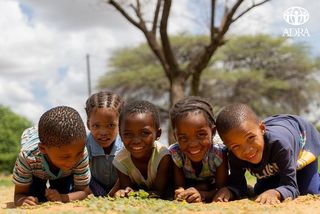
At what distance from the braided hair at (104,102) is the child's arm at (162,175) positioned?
2.28ft

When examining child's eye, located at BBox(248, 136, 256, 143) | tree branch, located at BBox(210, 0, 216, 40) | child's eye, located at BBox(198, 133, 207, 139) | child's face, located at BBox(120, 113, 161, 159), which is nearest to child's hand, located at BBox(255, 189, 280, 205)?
child's eye, located at BBox(248, 136, 256, 143)

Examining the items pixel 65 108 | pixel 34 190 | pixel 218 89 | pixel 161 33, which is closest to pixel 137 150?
pixel 65 108

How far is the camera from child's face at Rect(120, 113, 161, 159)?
421 cm

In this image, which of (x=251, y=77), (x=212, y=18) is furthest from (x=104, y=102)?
(x=251, y=77)

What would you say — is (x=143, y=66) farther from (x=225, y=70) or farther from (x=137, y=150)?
(x=137, y=150)

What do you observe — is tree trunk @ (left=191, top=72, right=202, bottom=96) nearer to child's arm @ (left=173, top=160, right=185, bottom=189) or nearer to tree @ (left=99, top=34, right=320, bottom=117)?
child's arm @ (left=173, top=160, right=185, bottom=189)

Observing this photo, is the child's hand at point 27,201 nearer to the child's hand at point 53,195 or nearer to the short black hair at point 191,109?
the child's hand at point 53,195

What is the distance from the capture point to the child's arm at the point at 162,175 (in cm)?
440

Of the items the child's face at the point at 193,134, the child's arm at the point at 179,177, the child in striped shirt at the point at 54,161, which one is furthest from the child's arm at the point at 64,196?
the child's face at the point at 193,134

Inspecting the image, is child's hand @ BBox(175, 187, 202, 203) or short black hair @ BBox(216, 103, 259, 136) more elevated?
short black hair @ BBox(216, 103, 259, 136)

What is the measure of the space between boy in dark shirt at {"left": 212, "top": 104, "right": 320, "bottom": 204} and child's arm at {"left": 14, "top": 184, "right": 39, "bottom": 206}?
4.87ft

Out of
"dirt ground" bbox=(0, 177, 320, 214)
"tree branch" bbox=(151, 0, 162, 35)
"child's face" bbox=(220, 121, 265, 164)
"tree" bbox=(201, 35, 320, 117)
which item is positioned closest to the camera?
"dirt ground" bbox=(0, 177, 320, 214)

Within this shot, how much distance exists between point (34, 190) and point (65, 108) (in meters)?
0.91

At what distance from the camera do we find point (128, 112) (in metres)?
4.29
